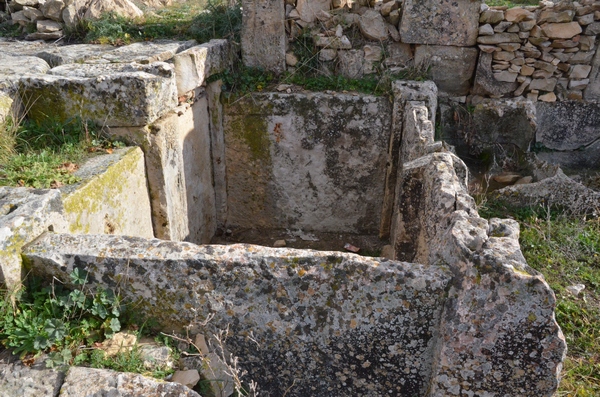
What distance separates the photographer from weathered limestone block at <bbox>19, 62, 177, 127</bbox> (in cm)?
375

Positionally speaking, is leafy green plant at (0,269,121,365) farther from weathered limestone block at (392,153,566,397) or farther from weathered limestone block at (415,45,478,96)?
weathered limestone block at (415,45,478,96)

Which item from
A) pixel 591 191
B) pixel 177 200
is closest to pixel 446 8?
pixel 591 191

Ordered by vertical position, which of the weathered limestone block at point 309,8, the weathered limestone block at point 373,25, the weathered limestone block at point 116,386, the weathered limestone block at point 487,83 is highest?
the weathered limestone block at point 309,8

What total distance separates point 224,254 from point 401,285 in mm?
868

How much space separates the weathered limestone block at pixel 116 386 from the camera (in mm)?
2199

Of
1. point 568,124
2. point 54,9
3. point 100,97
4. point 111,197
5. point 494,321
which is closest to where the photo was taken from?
point 494,321

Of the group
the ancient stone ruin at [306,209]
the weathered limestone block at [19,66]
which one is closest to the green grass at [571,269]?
the ancient stone ruin at [306,209]

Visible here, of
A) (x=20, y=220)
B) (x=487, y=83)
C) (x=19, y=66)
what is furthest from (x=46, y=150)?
(x=487, y=83)

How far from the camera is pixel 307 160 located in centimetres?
566

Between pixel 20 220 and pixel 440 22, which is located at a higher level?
pixel 440 22

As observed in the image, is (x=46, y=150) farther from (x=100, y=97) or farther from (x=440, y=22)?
(x=440, y=22)

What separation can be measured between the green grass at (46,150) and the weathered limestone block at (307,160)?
1.93 m

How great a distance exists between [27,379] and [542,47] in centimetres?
565

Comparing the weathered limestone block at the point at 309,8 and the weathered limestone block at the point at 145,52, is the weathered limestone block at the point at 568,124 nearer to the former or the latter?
the weathered limestone block at the point at 309,8
